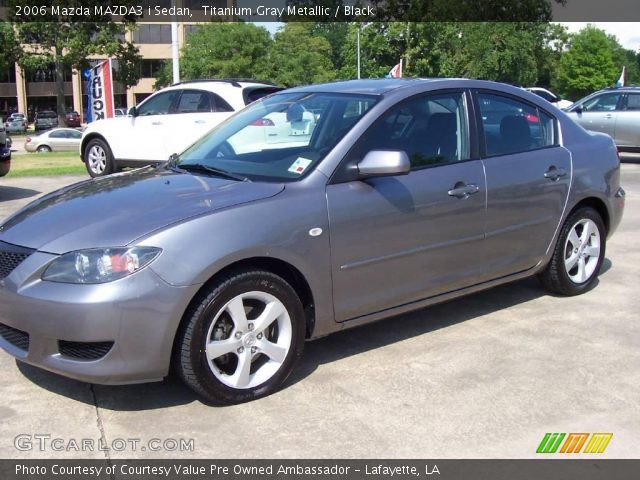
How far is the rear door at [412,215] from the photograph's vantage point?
4.01 m

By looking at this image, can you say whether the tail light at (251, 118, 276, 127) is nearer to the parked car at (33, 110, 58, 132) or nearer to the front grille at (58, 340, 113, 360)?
the front grille at (58, 340, 113, 360)

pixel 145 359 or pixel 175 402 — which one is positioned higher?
pixel 145 359

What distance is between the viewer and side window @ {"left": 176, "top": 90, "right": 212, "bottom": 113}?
11.5 metres

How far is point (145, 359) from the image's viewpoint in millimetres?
3408

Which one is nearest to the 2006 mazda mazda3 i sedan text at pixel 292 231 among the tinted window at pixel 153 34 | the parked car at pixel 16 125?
the parked car at pixel 16 125

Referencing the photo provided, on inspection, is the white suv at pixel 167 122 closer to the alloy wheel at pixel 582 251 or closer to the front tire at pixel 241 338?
the alloy wheel at pixel 582 251

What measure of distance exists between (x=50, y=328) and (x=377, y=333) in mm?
2195

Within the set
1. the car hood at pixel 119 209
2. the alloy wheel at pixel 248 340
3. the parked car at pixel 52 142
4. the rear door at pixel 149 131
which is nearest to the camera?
the car hood at pixel 119 209

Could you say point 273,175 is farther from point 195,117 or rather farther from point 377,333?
point 195,117

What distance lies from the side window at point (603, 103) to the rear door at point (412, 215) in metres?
12.9

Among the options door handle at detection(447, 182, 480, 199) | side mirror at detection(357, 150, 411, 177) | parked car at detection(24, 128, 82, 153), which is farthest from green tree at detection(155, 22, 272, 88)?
side mirror at detection(357, 150, 411, 177)

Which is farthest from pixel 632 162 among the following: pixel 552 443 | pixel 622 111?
pixel 552 443

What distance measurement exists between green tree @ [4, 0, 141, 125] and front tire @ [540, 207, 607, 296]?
4487 centimetres

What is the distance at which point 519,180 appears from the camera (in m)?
4.86
